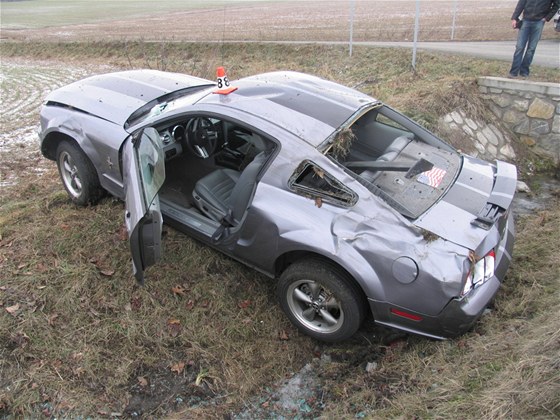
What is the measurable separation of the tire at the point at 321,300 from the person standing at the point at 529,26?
668 centimetres

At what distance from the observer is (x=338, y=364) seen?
→ 3.35m

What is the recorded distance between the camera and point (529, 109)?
23.4 feet

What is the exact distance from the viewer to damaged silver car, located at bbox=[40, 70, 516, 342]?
2.94 m

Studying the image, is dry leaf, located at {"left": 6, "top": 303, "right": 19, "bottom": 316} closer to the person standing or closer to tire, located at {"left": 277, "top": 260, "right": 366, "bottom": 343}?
tire, located at {"left": 277, "top": 260, "right": 366, "bottom": 343}

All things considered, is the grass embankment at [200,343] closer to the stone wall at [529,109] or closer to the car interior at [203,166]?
the car interior at [203,166]

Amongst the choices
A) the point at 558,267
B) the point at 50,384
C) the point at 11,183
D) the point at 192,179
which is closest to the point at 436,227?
the point at 558,267

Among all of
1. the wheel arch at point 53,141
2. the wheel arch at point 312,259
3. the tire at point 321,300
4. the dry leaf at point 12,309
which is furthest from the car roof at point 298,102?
the dry leaf at point 12,309

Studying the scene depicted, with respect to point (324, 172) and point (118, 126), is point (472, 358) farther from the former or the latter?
point (118, 126)

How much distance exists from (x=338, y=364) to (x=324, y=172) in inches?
56.9

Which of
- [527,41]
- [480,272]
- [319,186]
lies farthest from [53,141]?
[527,41]

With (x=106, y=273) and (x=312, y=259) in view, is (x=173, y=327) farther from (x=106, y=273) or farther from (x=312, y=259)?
(x=312, y=259)

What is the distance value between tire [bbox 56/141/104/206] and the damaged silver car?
0.07ft

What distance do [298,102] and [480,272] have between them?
6.20 ft

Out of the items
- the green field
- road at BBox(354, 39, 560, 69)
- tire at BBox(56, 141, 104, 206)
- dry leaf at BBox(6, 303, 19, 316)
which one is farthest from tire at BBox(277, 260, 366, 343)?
the green field
